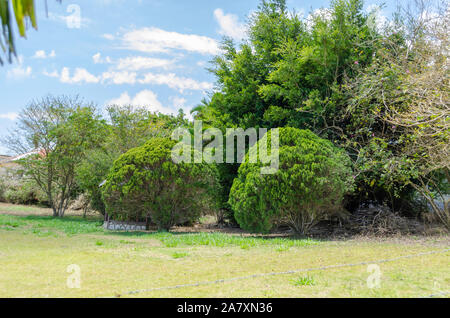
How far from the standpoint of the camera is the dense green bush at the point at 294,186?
9445 mm

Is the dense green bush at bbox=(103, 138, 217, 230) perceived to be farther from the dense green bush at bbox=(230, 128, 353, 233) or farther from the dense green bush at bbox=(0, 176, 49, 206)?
the dense green bush at bbox=(0, 176, 49, 206)

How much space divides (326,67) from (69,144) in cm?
1497

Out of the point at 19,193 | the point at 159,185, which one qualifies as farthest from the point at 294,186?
the point at 19,193

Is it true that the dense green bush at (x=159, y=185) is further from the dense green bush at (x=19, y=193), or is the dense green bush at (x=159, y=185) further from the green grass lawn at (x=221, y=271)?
the dense green bush at (x=19, y=193)

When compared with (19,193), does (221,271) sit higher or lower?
lower

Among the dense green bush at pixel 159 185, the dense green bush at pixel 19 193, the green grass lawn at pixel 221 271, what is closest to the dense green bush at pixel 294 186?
the green grass lawn at pixel 221 271

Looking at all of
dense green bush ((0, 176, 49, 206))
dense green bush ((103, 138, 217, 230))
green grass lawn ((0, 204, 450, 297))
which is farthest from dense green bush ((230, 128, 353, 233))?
dense green bush ((0, 176, 49, 206))

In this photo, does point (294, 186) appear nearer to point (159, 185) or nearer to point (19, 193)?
point (159, 185)

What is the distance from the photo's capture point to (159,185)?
1206 centimetres

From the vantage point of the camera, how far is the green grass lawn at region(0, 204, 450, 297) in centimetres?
389

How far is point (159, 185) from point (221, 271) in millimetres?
7374

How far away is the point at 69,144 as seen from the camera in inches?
776

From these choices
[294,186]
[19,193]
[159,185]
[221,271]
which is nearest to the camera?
[221,271]
